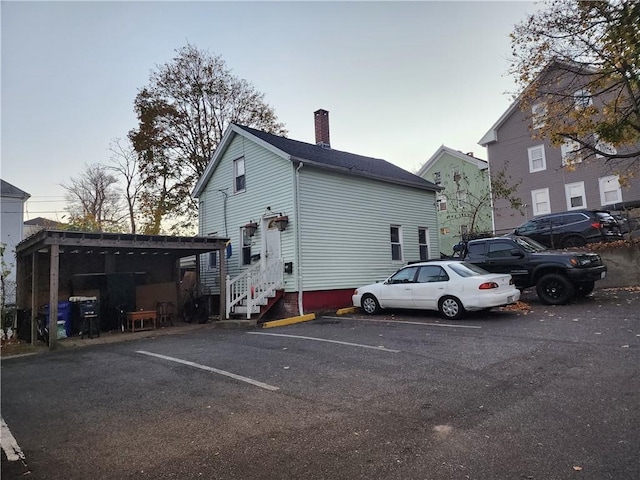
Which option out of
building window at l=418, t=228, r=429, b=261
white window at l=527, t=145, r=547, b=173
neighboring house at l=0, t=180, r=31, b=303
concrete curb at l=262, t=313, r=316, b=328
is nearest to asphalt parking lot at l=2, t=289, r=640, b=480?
concrete curb at l=262, t=313, r=316, b=328

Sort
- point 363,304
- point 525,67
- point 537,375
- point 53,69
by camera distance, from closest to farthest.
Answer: point 537,375 < point 53,69 < point 363,304 < point 525,67

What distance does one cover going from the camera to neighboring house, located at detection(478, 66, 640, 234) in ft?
73.7

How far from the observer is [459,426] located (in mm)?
3686

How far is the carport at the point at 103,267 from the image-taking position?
10.5m

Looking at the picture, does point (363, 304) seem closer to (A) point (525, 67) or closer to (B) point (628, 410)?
(B) point (628, 410)

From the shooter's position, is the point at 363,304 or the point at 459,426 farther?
the point at 363,304

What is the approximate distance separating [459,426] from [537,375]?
81.8 inches

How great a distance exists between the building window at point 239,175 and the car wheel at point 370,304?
22.2ft

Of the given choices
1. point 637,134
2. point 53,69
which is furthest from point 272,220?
point 637,134

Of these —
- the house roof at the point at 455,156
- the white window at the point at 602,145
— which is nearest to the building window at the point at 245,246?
the white window at the point at 602,145

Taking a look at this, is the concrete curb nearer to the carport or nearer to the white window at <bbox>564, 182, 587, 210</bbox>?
the carport

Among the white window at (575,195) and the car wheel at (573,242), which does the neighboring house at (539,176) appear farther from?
the car wheel at (573,242)

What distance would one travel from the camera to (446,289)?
10.1m

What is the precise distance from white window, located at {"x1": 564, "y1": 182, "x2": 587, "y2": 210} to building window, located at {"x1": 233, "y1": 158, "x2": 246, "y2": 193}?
19.5 metres
